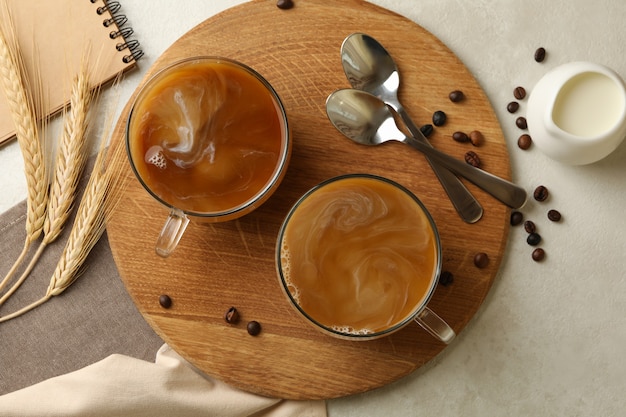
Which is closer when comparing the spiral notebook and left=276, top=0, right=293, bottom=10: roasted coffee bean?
left=276, top=0, right=293, bottom=10: roasted coffee bean

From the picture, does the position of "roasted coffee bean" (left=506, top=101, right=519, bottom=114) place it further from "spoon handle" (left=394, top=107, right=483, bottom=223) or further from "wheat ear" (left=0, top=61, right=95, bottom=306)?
"wheat ear" (left=0, top=61, right=95, bottom=306)

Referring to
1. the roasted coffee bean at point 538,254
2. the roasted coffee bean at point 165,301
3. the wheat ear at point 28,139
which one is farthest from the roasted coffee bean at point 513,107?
the wheat ear at point 28,139

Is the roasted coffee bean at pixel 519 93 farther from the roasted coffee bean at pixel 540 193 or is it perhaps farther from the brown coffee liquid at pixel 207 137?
the brown coffee liquid at pixel 207 137

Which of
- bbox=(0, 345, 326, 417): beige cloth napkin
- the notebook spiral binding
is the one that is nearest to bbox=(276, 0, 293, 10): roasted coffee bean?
the notebook spiral binding

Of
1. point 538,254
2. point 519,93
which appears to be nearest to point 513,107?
point 519,93

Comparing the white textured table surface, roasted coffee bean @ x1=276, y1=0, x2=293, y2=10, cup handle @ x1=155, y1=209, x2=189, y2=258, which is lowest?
the white textured table surface

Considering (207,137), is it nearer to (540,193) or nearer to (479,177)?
(479,177)

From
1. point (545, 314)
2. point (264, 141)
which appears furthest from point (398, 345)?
point (264, 141)
